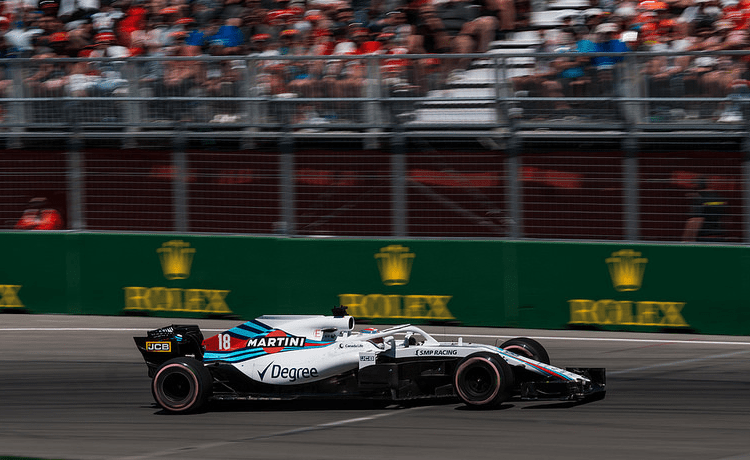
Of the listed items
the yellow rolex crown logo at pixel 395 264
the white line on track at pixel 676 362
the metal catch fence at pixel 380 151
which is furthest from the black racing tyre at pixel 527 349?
the yellow rolex crown logo at pixel 395 264

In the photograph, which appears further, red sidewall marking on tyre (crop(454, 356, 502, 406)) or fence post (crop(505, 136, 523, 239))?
fence post (crop(505, 136, 523, 239))

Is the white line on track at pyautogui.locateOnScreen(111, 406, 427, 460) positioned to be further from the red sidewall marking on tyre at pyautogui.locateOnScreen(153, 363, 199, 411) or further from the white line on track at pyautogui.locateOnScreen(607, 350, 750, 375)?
the white line on track at pyautogui.locateOnScreen(607, 350, 750, 375)

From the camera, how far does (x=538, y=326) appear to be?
13039 millimetres

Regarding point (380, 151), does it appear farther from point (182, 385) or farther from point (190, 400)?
point (190, 400)

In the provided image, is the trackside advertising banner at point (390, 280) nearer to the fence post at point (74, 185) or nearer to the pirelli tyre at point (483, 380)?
the fence post at point (74, 185)

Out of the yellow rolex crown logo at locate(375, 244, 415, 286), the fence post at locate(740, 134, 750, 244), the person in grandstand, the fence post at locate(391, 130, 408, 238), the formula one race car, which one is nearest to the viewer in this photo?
the formula one race car

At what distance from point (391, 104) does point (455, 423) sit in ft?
19.5

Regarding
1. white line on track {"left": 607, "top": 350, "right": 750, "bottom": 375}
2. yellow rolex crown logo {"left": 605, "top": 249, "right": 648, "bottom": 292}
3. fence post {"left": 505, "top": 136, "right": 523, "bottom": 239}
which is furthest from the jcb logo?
yellow rolex crown logo {"left": 605, "top": 249, "right": 648, "bottom": 292}

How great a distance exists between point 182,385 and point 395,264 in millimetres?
5024

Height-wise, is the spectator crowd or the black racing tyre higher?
the spectator crowd

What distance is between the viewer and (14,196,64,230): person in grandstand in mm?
15055

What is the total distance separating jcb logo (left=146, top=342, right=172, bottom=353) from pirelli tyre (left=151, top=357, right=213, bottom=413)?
0.80 ft

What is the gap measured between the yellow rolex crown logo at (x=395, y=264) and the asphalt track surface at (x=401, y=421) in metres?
2.68

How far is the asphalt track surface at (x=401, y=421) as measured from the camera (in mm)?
7477
